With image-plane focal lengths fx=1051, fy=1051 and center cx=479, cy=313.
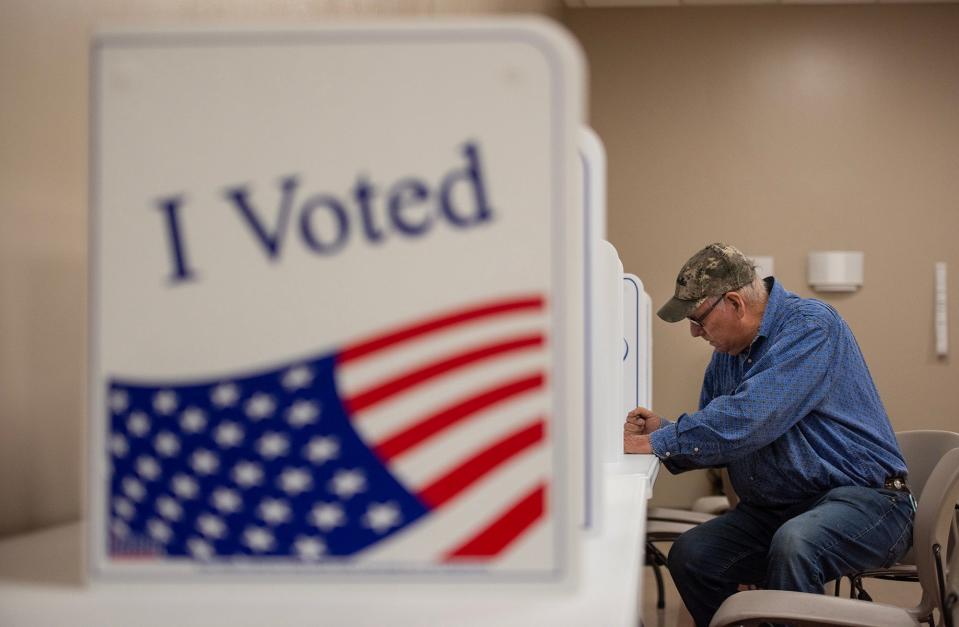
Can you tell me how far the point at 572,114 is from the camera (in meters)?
0.71

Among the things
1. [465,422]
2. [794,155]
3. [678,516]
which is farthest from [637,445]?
[794,155]

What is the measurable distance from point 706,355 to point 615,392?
4.26m

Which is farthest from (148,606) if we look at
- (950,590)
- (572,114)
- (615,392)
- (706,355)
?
(706,355)

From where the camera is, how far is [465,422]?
72 centimetres

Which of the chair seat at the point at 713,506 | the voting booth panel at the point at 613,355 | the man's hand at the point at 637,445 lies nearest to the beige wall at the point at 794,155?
the chair seat at the point at 713,506

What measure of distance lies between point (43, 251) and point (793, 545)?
1.88 meters

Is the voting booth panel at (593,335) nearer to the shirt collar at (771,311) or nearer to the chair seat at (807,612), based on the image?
the chair seat at (807,612)

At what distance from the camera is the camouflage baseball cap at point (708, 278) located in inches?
116

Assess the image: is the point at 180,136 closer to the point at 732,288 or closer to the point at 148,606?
the point at 148,606

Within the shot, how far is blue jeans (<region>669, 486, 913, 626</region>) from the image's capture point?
2426 mm

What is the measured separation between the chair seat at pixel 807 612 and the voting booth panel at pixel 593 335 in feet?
3.54

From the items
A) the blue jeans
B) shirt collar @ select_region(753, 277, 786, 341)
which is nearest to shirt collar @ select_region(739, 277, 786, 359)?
shirt collar @ select_region(753, 277, 786, 341)

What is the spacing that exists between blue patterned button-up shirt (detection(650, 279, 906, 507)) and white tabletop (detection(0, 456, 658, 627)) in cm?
184

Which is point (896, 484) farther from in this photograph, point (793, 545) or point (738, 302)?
point (738, 302)
